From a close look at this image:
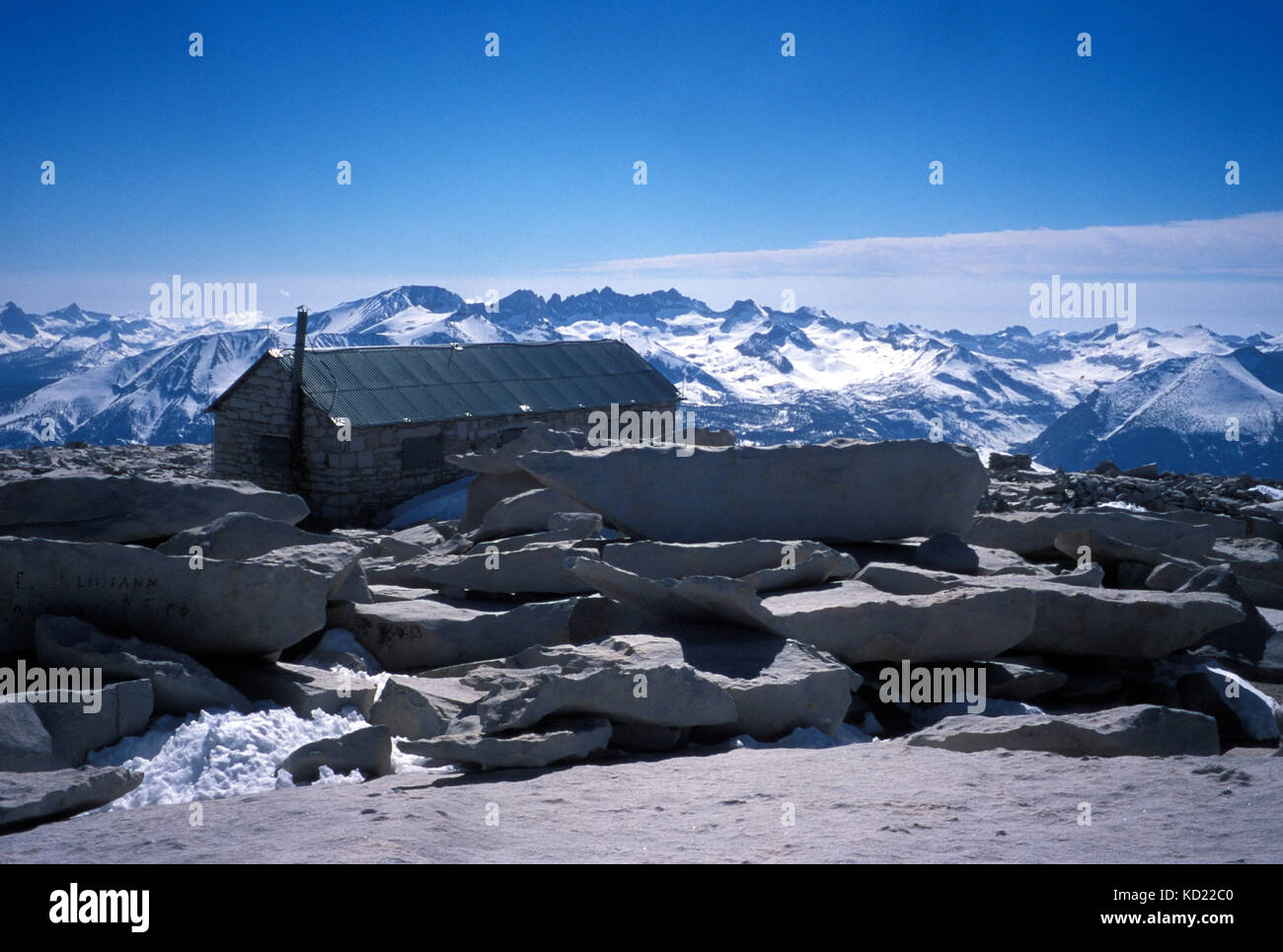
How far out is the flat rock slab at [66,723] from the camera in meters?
4.74

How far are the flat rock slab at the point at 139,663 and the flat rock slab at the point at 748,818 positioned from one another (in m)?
1.07

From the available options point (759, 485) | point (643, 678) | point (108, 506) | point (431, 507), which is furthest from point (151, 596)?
point (431, 507)

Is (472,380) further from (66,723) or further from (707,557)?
(66,723)

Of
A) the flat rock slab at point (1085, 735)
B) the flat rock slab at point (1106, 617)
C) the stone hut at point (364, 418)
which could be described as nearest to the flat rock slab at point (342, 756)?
the flat rock slab at point (1085, 735)

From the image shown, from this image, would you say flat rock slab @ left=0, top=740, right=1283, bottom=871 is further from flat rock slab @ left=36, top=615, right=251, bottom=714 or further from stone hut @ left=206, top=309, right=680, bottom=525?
stone hut @ left=206, top=309, right=680, bottom=525

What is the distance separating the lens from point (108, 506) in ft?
26.3

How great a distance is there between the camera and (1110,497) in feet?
57.8

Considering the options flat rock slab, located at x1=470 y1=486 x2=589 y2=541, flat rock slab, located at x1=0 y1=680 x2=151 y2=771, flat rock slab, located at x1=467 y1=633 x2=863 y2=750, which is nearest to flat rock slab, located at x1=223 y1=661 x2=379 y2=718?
flat rock slab, located at x1=467 y1=633 x2=863 y2=750

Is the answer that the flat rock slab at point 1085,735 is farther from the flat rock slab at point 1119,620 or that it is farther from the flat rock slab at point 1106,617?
the flat rock slab at point 1119,620

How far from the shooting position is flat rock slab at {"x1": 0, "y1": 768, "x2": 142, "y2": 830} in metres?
4.18

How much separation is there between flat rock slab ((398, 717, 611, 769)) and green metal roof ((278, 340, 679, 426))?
14050 mm
